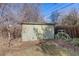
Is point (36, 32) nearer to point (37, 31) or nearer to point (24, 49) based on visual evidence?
point (37, 31)

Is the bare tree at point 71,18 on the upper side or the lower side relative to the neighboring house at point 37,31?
upper

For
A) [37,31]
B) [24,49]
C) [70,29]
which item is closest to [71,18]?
[70,29]

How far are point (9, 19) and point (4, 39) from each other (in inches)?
5.4

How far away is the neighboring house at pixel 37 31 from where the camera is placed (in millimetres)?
1031

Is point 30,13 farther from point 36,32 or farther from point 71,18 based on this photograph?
point 71,18

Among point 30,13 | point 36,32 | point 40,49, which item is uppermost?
point 30,13

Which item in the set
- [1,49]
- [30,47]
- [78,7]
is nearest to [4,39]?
[1,49]

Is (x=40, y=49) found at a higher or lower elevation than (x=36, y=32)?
lower

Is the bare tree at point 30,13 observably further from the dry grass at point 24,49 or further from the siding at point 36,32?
the dry grass at point 24,49

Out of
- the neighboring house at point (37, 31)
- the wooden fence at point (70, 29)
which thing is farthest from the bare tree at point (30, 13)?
the wooden fence at point (70, 29)

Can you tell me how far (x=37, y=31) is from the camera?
1034 mm

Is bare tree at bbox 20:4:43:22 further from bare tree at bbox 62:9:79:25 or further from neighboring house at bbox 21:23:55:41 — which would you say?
bare tree at bbox 62:9:79:25

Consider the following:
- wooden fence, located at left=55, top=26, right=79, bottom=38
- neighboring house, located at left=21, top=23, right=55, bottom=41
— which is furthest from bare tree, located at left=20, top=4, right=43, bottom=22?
wooden fence, located at left=55, top=26, right=79, bottom=38

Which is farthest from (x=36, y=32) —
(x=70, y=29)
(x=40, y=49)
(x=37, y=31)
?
(x=70, y=29)
